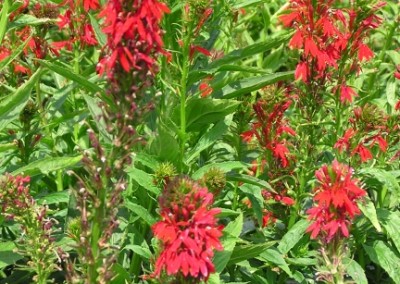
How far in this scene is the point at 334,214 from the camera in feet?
8.53

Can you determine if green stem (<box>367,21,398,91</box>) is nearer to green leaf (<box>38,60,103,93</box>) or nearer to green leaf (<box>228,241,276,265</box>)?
green leaf (<box>228,241,276,265</box>)

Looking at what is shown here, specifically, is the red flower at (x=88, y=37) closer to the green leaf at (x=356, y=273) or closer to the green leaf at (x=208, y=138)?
the green leaf at (x=208, y=138)

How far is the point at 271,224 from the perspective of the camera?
3311 mm

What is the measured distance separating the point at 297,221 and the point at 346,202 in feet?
2.33

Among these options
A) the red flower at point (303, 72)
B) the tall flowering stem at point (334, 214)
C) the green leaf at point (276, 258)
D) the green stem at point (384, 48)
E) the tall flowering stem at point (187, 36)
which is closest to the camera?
the tall flowering stem at point (334, 214)

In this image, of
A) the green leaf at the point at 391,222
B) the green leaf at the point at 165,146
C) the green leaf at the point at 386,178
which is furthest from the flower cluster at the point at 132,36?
the green leaf at the point at 391,222

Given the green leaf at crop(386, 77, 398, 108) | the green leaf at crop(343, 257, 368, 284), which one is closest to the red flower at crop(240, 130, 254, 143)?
the green leaf at crop(343, 257, 368, 284)

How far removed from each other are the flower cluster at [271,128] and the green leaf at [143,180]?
559 millimetres

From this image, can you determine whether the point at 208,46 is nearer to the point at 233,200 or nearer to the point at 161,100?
the point at 161,100

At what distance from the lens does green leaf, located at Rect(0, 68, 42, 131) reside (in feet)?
8.75

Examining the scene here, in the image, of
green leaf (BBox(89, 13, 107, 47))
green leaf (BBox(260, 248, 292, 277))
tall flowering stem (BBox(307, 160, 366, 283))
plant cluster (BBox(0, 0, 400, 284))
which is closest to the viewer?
tall flowering stem (BBox(307, 160, 366, 283))

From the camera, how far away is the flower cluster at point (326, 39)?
3.09 meters

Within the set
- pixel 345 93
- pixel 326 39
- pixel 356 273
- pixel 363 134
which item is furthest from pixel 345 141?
pixel 356 273

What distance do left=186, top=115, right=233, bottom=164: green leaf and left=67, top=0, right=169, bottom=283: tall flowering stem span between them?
0.90 meters
